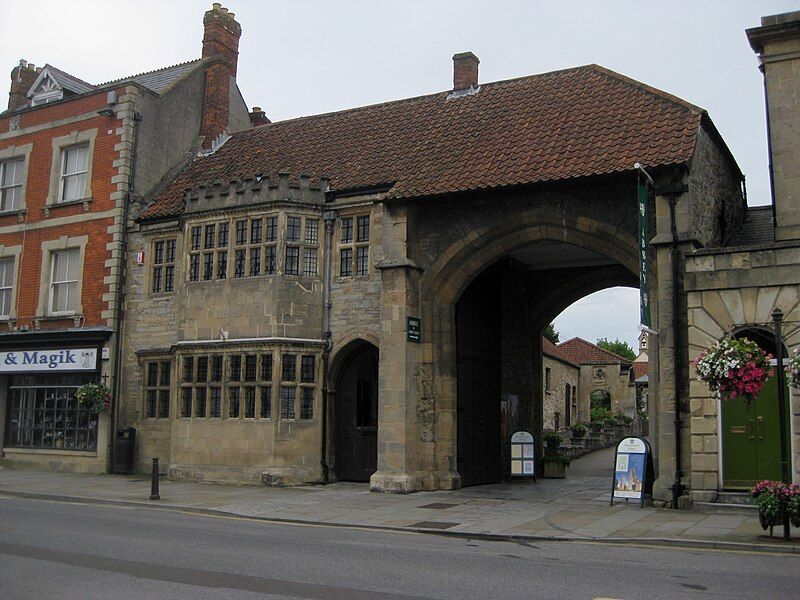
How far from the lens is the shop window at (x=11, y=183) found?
88.4 ft

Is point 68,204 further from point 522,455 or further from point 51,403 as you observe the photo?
point 522,455

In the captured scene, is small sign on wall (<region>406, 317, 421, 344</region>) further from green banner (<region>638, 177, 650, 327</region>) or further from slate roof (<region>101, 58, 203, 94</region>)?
slate roof (<region>101, 58, 203, 94</region>)

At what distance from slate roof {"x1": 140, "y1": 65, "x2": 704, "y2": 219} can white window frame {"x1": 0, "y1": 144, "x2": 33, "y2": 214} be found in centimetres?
529

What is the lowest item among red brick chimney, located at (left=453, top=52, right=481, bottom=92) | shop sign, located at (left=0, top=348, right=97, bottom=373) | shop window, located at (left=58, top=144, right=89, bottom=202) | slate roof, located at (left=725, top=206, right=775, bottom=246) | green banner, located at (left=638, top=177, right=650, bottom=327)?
shop sign, located at (left=0, top=348, right=97, bottom=373)

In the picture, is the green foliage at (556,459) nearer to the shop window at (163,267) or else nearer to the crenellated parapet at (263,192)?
the crenellated parapet at (263,192)

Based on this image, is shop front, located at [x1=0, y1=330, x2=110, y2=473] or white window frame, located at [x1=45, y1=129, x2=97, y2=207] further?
white window frame, located at [x1=45, y1=129, x2=97, y2=207]

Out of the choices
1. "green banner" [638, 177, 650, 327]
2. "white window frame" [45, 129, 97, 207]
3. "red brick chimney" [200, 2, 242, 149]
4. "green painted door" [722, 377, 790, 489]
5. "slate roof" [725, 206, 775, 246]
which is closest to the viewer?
"green painted door" [722, 377, 790, 489]

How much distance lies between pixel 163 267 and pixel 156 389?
11.4 ft

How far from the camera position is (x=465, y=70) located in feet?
78.2

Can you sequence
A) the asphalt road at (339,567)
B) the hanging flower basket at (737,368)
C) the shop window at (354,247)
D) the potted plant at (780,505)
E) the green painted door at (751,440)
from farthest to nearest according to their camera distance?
the shop window at (354,247), the green painted door at (751,440), the hanging flower basket at (737,368), the potted plant at (780,505), the asphalt road at (339,567)

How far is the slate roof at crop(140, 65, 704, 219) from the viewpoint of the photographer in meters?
17.5

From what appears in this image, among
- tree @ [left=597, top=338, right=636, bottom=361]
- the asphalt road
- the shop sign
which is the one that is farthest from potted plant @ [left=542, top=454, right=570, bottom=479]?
tree @ [left=597, top=338, right=636, bottom=361]

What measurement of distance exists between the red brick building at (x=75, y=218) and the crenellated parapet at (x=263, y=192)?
2.88 m

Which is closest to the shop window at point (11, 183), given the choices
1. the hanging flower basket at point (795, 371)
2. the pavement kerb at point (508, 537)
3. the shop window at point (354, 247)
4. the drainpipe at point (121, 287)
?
the drainpipe at point (121, 287)
